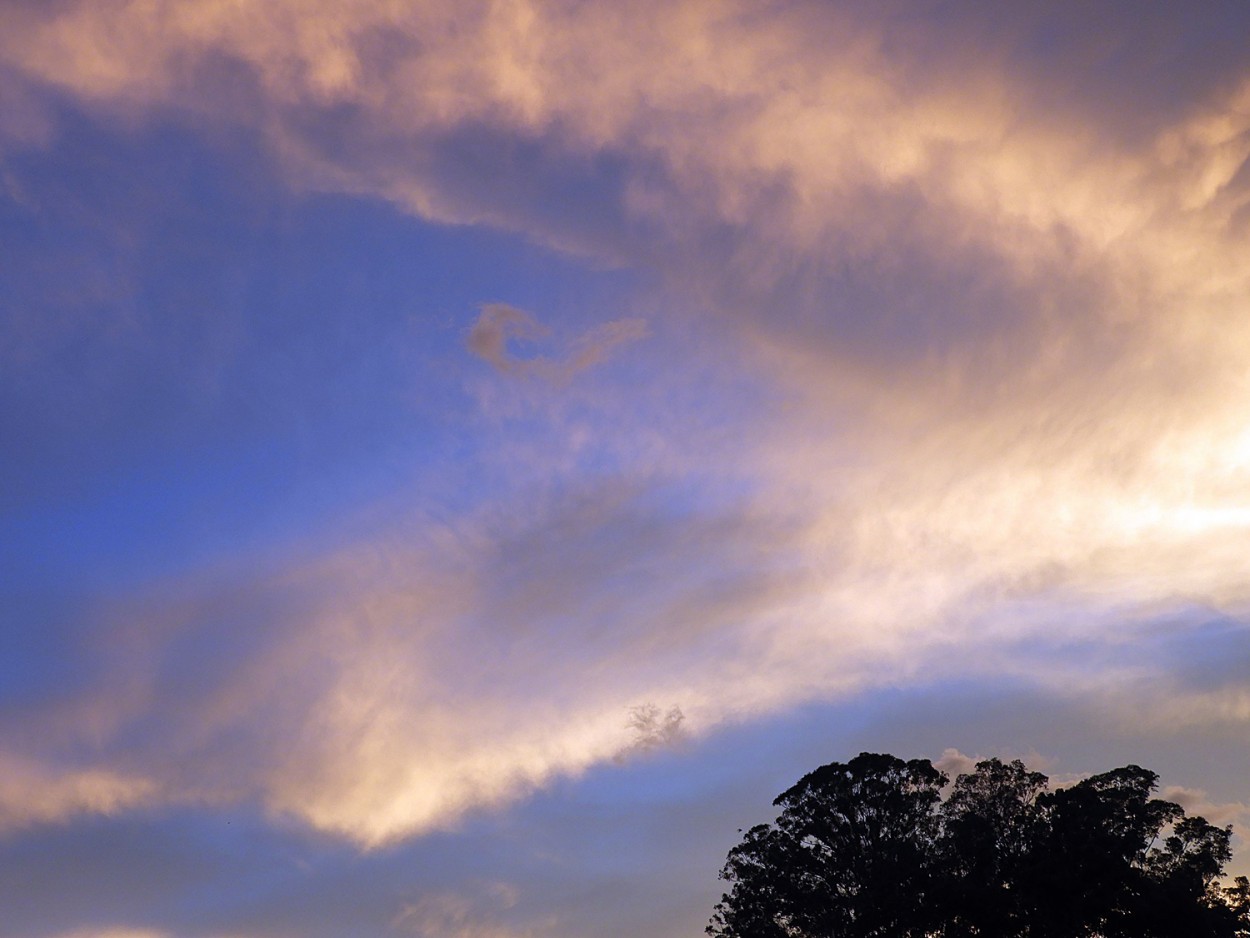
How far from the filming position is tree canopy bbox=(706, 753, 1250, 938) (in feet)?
178

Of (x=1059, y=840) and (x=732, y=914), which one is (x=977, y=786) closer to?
(x=1059, y=840)

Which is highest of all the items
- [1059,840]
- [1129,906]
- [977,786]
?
[977,786]

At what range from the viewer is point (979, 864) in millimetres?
59656

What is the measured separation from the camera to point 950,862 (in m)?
60.7

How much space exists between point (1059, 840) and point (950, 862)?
262 inches

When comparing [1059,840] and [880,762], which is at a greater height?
[880,762]

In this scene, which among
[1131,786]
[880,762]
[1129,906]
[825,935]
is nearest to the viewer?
[1129,906]

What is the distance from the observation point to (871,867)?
62594mm

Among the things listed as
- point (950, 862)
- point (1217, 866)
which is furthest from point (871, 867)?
point (1217, 866)

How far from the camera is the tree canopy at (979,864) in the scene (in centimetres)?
5438

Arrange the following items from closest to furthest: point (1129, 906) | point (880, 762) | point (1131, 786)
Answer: point (1129, 906) < point (1131, 786) < point (880, 762)

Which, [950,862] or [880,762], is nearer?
[950,862]

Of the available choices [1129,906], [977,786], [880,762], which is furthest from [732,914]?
[1129,906]

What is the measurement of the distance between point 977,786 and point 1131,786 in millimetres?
8859
